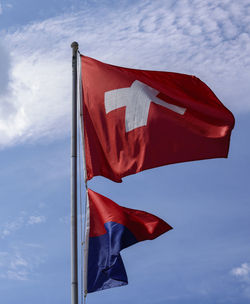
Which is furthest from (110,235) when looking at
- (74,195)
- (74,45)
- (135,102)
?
(74,45)

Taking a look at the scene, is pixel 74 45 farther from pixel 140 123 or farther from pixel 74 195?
pixel 74 195

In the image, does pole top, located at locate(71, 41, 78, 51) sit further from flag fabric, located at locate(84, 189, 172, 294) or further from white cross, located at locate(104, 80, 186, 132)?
flag fabric, located at locate(84, 189, 172, 294)

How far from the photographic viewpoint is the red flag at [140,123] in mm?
16828

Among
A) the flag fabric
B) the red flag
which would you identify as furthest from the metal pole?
the flag fabric

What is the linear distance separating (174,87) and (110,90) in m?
2.07

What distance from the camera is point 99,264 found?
16.0 m

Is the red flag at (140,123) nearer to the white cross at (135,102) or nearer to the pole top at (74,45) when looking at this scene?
the white cross at (135,102)

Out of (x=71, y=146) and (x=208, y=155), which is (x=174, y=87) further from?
(x=71, y=146)

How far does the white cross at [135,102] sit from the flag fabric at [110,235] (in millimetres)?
2325

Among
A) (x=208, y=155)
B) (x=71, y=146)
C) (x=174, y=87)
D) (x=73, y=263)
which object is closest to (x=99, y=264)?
(x=73, y=263)

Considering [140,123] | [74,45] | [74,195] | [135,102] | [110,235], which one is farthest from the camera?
[74,45]

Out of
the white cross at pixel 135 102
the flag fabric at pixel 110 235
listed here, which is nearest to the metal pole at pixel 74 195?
the flag fabric at pixel 110 235

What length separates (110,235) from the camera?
16.5 m

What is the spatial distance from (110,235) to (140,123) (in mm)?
3236
